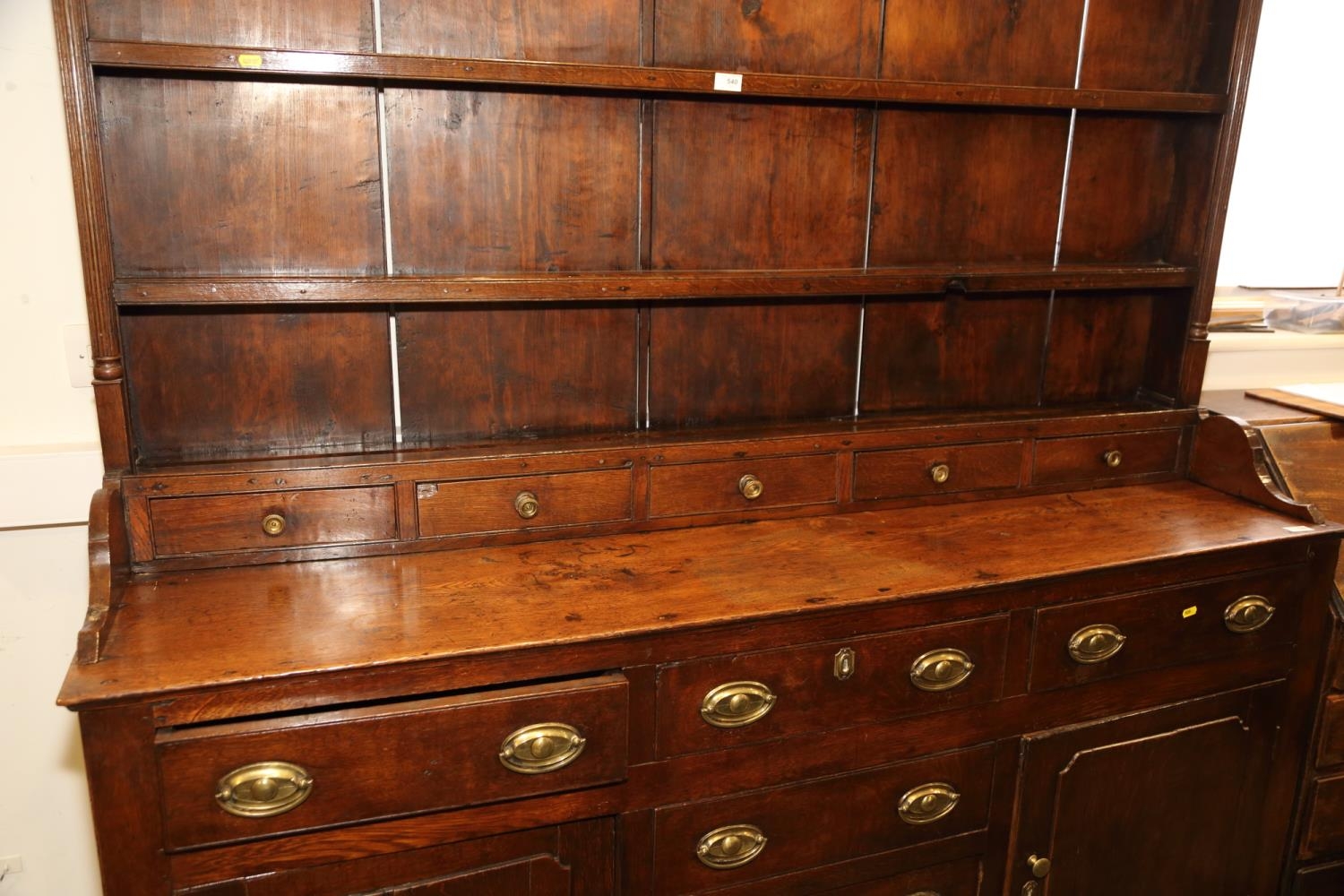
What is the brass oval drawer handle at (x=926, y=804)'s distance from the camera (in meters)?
1.87

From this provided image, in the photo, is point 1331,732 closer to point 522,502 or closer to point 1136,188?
point 1136,188

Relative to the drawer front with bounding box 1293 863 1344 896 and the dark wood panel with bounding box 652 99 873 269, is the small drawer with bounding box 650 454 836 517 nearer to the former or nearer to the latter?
the dark wood panel with bounding box 652 99 873 269

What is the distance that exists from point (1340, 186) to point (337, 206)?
8.86 ft

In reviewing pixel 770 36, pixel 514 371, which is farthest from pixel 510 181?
pixel 770 36

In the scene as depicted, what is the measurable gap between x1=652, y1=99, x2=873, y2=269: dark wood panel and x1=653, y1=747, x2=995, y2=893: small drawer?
3.37ft

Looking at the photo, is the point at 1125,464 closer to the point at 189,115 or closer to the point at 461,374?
the point at 461,374

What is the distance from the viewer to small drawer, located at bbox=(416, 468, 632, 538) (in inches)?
74.3

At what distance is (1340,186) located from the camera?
2863 mm

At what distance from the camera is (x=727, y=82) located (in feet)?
6.22

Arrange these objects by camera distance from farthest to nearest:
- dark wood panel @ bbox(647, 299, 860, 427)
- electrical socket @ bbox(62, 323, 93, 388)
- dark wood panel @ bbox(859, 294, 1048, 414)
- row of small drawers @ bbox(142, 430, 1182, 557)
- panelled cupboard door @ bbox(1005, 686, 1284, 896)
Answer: dark wood panel @ bbox(859, 294, 1048, 414) < dark wood panel @ bbox(647, 299, 860, 427) < panelled cupboard door @ bbox(1005, 686, 1284, 896) < electrical socket @ bbox(62, 323, 93, 388) < row of small drawers @ bbox(142, 430, 1182, 557)

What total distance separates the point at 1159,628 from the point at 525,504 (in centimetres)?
127

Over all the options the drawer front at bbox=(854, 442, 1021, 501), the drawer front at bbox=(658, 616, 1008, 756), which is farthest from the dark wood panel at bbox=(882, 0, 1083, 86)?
the drawer front at bbox=(658, 616, 1008, 756)

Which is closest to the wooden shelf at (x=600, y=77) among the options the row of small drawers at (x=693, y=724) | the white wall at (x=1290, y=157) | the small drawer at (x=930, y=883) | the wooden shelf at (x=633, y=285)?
the wooden shelf at (x=633, y=285)

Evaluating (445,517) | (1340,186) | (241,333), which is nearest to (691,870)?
(445,517)
